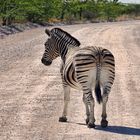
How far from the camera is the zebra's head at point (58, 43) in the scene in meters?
9.92

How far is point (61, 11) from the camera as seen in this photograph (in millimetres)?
59844

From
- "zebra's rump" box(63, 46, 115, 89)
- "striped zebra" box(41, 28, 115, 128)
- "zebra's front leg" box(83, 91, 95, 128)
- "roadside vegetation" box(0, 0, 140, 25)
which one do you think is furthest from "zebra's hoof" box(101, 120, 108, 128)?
"roadside vegetation" box(0, 0, 140, 25)

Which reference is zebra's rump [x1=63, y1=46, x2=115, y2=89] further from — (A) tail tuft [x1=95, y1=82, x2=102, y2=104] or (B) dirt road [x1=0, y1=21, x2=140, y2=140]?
(B) dirt road [x1=0, y1=21, x2=140, y2=140]

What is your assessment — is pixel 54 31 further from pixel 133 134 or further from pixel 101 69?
pixel 133 134

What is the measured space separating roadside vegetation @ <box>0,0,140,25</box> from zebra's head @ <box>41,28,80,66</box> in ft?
96.6

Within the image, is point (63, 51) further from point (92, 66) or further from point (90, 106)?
point (90, 106)

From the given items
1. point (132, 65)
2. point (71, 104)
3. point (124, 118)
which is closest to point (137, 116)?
point (124, 118)

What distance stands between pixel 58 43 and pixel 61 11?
50.3 meters

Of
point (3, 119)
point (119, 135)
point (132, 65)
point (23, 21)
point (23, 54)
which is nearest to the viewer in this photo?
point (119, 135)

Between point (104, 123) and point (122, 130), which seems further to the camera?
point (104, 123)

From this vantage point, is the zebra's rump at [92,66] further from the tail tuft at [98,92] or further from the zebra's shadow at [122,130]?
the zebra's shadow at [122,130]

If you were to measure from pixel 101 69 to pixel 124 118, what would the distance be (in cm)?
137

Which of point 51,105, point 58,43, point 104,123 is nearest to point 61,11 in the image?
point 51,105

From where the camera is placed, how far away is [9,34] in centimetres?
3281
